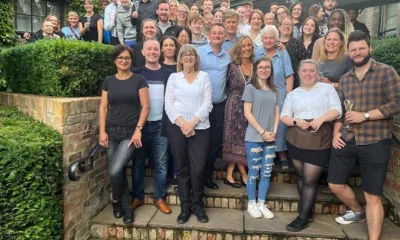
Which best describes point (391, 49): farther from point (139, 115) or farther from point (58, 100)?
point (58, 100)

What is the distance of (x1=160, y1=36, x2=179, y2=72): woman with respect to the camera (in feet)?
12.4

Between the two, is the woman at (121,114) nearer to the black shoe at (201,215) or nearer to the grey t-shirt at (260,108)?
the black shoe at (201,215)

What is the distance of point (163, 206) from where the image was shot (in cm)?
367

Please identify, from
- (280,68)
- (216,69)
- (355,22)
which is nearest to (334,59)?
(280,68)

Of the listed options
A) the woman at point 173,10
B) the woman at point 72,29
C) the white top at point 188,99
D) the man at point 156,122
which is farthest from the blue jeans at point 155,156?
the woman at point 72,29

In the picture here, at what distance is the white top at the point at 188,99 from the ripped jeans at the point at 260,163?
580mm

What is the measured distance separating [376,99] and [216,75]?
1.70 metres

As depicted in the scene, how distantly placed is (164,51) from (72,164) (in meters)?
1.67

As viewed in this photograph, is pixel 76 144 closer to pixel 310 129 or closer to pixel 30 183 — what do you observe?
pixel 30 183

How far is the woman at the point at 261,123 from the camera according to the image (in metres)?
3.46

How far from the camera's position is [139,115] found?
3406mm

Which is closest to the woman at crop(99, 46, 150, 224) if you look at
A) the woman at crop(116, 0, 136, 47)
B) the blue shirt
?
the blue shirt

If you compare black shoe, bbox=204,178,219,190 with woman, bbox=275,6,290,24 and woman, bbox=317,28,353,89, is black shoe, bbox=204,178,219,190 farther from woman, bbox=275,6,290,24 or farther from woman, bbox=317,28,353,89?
woman, bbox=275,6,290,24

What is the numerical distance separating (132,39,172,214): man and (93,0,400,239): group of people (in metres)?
0.01
